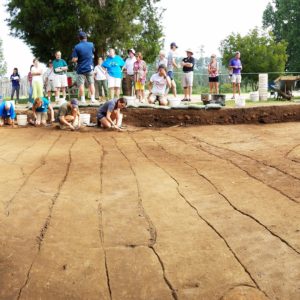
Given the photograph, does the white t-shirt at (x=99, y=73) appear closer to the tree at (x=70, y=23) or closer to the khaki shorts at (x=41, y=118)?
the khaki shorts at (x=41, y=118)

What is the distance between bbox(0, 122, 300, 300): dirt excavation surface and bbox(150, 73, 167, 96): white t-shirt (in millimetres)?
4912

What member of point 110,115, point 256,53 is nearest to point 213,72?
point 110,115

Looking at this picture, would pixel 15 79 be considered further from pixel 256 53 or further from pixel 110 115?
pixel 256 53

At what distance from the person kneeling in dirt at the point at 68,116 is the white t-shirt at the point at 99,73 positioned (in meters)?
2.67

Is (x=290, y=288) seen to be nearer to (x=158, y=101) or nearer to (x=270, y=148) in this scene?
(x=270, y=148)

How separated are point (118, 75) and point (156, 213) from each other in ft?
27.3

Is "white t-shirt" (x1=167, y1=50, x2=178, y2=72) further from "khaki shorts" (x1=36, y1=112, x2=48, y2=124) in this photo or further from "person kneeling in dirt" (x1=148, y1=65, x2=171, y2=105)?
"khaki shorts" (x1=36, y1=112, x2=48, y2=124)

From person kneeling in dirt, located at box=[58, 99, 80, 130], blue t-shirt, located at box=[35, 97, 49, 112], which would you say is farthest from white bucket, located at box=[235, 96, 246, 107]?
blue t-shirt, located at box=[35, 97, 49, 112]

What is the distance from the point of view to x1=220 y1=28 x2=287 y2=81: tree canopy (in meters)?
34.8

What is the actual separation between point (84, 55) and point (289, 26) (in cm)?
4291

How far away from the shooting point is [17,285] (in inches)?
120

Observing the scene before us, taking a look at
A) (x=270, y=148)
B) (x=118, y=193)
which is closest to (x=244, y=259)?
(x=118, y=193)

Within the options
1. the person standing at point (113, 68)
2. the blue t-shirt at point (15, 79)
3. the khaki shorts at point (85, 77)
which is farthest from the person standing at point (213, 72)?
the blue t-shirt at point (15, 79)

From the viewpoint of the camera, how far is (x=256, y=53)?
34875 mm
